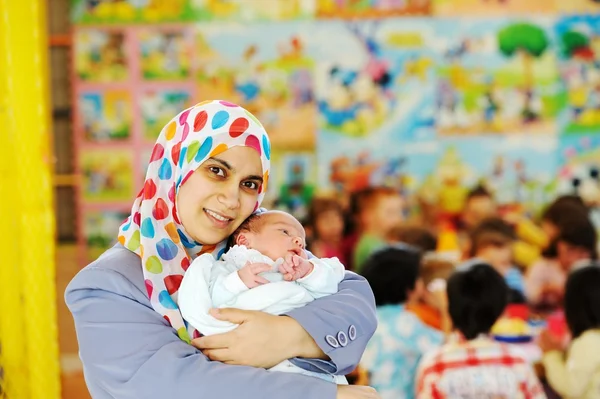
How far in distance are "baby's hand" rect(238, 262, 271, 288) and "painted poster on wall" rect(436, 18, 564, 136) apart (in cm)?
512

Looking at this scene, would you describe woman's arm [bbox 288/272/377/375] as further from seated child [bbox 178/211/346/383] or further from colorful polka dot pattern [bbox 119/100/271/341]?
colorful polka dot pattern [bbox 119/100/271/341]

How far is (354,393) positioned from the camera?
1626 millimetres

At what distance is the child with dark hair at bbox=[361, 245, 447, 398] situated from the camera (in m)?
3.20

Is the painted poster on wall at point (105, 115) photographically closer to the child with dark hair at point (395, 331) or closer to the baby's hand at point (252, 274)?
the child with dark hair at point (395, 331)

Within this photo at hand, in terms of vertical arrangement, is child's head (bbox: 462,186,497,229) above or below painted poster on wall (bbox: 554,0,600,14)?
below

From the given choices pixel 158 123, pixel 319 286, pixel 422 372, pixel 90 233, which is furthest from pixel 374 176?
pixel 319 286

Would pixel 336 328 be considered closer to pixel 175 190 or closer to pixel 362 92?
pixel 175 190

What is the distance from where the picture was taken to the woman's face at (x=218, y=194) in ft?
5.73

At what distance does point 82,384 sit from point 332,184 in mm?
2471

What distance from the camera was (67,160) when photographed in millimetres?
7055

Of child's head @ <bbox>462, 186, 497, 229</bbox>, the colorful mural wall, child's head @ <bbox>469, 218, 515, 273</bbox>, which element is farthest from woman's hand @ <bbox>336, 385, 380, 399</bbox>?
the colorful mural wall

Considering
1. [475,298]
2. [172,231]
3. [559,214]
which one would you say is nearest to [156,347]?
[172,231]

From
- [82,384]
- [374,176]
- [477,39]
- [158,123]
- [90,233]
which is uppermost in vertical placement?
[477,39]

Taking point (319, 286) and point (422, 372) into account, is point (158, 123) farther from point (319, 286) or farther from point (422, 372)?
point (319, 286)
